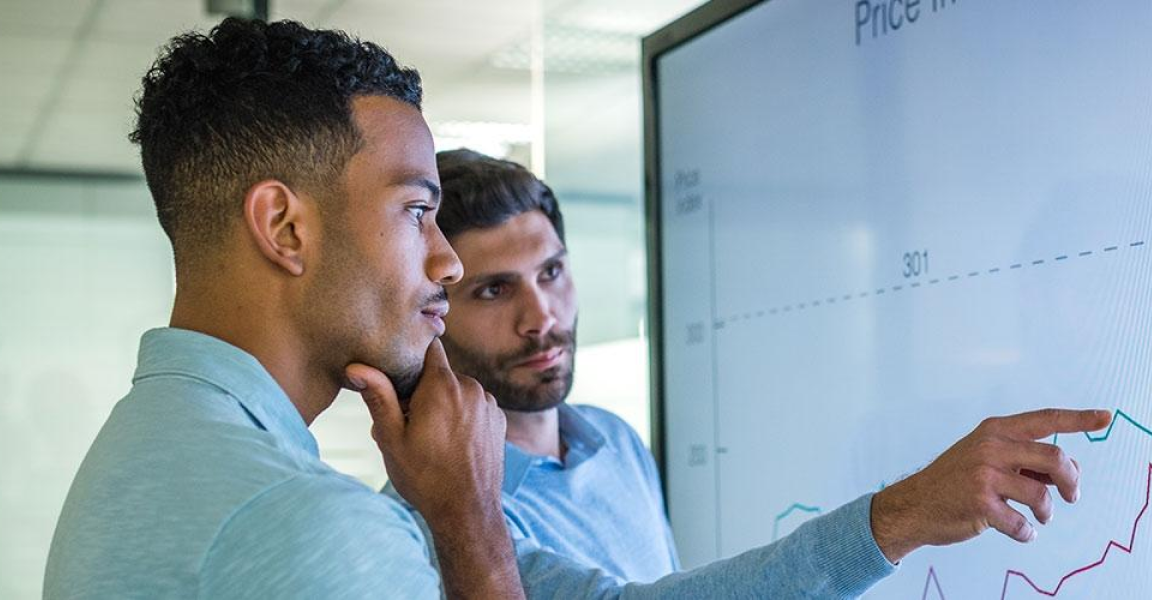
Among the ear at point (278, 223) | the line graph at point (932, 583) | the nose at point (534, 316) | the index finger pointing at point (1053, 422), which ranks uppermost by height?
→ the ear at point (278, 223)

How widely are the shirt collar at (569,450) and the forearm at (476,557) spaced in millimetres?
394

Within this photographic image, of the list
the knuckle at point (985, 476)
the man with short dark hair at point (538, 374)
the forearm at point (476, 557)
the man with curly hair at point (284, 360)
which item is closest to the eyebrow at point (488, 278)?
the man with short dark hair at point (538, 374)

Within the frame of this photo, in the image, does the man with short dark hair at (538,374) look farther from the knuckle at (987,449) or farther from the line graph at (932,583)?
the knuckle at (987,449)

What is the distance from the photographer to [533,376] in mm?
1816

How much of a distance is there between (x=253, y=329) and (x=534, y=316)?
715mm

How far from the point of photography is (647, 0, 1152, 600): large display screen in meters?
1.31

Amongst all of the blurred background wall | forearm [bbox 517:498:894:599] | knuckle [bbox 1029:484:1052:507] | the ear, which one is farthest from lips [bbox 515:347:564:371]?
the blurred background wall

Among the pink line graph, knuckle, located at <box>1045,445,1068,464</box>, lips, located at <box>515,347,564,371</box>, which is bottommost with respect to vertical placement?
the pink line graph

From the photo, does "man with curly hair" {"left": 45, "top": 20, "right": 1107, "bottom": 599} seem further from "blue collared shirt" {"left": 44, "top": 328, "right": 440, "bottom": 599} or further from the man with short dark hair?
the man with short dark hair

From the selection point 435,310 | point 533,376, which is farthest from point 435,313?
point 533,376

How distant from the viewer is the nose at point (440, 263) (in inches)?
48.6

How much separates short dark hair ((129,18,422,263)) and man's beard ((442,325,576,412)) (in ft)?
2.03

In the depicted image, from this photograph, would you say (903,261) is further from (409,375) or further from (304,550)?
(304,550)

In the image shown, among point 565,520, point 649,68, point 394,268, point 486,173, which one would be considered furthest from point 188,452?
point 649,68
